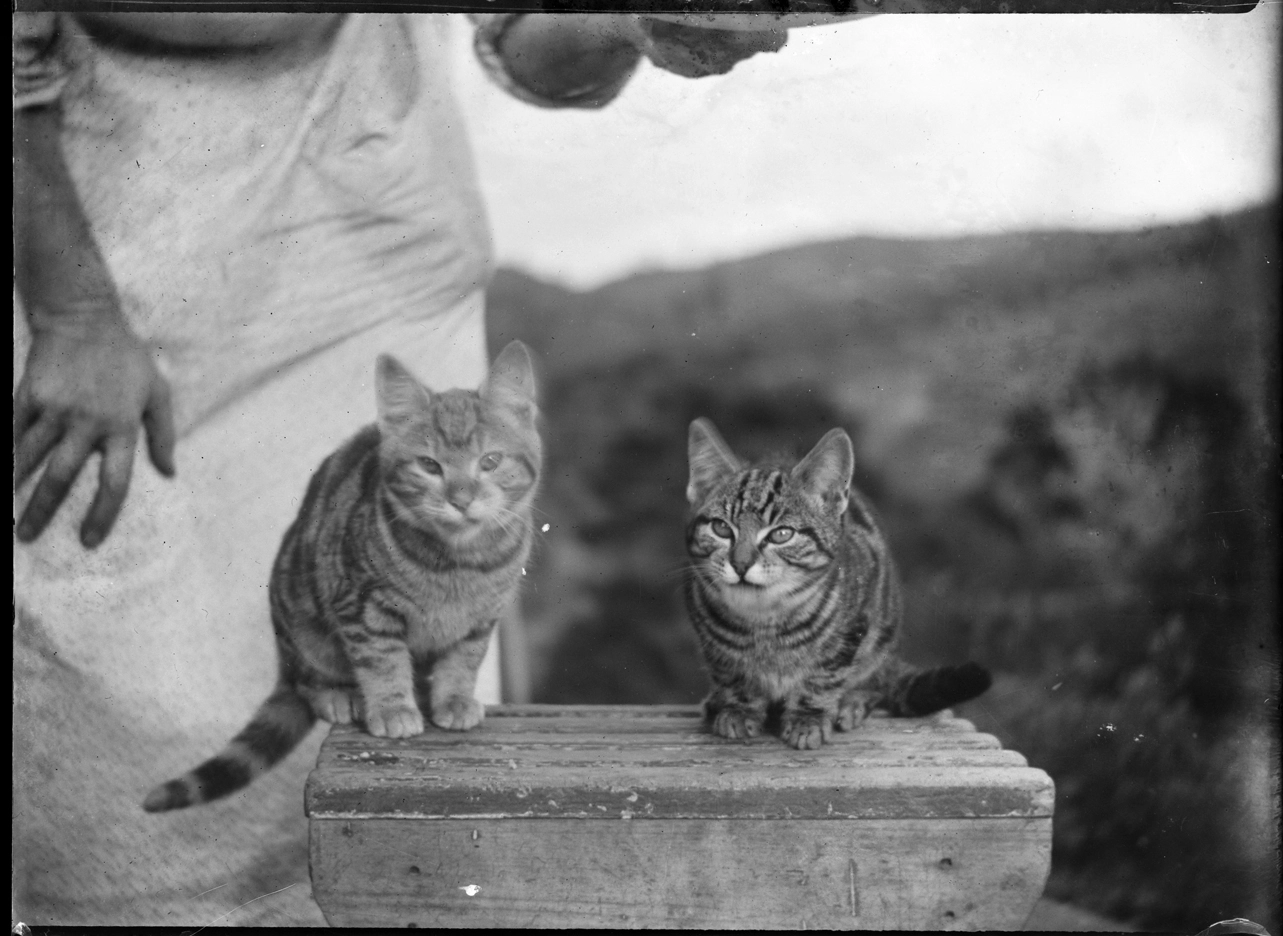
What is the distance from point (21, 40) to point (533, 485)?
68.9 inches

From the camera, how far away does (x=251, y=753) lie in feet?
10.1

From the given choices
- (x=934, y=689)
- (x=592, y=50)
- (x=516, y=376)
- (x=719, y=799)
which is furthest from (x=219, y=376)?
(x=934, y=689)

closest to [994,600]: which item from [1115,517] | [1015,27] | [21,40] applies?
[1115,517]

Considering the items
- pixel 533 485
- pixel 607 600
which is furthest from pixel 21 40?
pixel 607 600

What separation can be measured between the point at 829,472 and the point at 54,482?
6.58 ft

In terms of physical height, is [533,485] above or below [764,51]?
below

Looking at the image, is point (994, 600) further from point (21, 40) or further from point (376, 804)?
point (21, 40)

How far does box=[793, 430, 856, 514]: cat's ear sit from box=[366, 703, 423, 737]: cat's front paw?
3.70ft

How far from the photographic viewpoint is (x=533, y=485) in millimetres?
3043

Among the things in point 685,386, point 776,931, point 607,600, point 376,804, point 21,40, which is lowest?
point 776,931

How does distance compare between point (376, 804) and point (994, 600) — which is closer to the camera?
point (376, 804)

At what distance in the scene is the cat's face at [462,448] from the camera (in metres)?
2.96

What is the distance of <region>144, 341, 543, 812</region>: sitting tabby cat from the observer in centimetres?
297

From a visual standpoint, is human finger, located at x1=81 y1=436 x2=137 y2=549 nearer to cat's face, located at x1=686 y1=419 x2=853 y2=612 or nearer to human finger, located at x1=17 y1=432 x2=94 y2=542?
human finger, located at x1=17 y1=432 x2=94 y2=542
